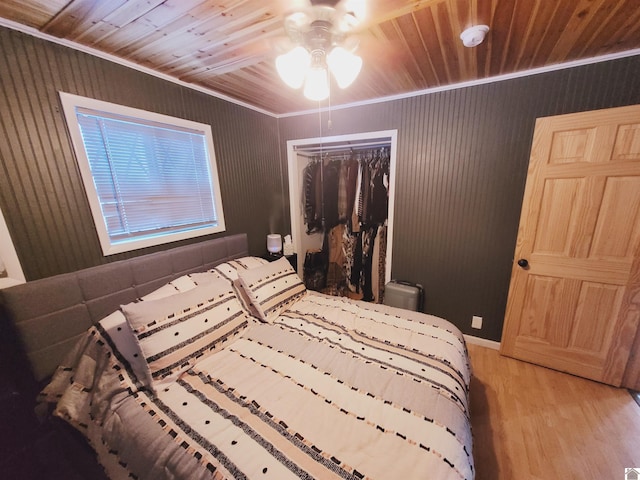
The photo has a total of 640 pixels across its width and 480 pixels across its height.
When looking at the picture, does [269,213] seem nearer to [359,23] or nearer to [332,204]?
[332,204]

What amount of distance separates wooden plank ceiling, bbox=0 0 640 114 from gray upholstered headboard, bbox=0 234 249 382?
1.27 m

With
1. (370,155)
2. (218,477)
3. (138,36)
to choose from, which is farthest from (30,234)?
(370,155)

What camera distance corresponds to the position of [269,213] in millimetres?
2791

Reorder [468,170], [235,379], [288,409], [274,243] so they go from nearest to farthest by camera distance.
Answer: [288,409] → [235,379] → [468,170] → [274,243]

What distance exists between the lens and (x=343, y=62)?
1106mm

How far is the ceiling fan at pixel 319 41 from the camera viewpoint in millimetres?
1039

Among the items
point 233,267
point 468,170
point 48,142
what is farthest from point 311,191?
point 48,142

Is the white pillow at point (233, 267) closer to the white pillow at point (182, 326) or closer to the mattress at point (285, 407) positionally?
the white pillow at point (182, 326)

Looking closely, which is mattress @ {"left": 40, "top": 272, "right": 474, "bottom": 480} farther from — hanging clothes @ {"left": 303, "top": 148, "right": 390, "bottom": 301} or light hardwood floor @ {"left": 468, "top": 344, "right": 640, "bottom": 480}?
hanging clothes @ {"left": 303, "top": 148, "right": 390, "bottom": 301}

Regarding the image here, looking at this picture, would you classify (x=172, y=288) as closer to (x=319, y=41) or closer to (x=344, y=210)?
(x=319, y=41)

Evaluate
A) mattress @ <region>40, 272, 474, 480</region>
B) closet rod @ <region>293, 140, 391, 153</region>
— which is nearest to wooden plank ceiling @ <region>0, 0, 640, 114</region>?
closet rod @ <region>293, 140, 391, 153</region>

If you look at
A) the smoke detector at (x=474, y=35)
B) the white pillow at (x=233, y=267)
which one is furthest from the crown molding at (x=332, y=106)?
the white pillow at (x=233, y=267)

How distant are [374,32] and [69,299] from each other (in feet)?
7.23

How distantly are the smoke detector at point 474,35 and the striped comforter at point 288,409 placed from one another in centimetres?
169
